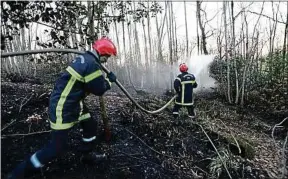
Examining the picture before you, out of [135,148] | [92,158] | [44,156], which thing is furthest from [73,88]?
[135,148]

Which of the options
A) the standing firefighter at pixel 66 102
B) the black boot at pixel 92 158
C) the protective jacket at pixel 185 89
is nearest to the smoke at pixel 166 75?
the protective jacket at pixel 185 89

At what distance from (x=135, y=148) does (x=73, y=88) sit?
1842 millimetres

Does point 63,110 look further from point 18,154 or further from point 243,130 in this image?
point 243,130

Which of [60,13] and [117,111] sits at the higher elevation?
[60,13]

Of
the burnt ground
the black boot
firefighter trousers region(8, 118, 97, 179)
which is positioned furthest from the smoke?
firefighter trousers region(8, 118, 97, 179)

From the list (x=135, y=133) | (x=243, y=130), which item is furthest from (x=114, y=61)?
(x=135, y=133)

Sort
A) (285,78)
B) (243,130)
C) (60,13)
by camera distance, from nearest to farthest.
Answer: (60,13) → (243,130) → (285,78)

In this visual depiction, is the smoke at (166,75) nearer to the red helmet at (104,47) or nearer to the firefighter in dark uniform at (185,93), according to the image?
the firefighter in dark uniform at (185,93)

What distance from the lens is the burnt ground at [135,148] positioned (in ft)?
15.2

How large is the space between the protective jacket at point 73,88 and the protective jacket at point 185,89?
14.1 feet

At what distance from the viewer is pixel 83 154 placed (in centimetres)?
472

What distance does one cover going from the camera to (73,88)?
3.98 metres

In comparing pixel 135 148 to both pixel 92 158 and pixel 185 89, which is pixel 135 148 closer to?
pixel 92 158

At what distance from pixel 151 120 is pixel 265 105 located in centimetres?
677
